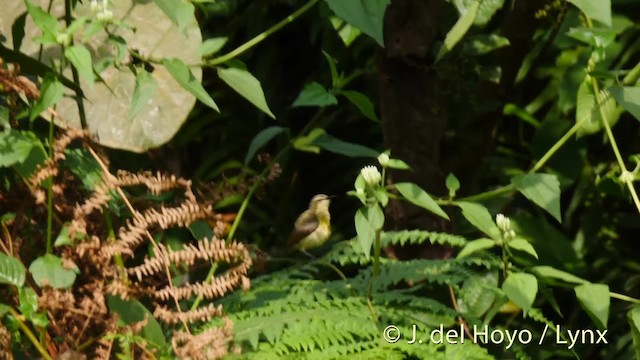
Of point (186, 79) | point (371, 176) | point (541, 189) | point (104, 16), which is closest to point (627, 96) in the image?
point (541, 189)

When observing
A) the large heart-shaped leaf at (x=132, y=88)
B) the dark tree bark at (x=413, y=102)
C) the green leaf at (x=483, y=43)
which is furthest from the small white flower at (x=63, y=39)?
the green leaf at (x=483, y=43)

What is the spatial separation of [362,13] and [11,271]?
624 mm

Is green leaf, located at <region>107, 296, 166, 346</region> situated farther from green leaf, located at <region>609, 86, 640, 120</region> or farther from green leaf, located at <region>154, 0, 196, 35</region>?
green leaf, located at <region>609, 86, 640, 120</region>

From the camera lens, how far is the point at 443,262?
199 centimetres

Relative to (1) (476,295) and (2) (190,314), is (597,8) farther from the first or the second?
(2) (190,314)

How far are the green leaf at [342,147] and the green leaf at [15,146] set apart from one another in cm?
55

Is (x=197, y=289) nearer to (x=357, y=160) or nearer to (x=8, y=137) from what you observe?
(x=8, y=137)

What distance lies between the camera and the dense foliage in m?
1.71

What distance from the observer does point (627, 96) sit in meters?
1.77

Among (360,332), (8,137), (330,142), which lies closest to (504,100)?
(330,142)

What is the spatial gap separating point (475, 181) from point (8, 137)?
1419mm

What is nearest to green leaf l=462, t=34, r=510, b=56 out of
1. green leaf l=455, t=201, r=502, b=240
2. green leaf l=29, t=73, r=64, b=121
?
green leaf l=455, t=201, r=502, b=240

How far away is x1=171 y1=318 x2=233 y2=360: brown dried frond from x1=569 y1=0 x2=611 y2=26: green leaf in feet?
2.18

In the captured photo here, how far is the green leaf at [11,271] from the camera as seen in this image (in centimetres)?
165
